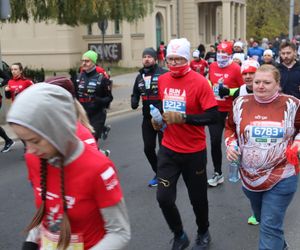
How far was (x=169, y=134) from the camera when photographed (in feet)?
13.7

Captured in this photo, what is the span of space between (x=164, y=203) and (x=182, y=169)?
338 mm

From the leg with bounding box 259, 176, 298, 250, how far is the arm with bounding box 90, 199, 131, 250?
170 centimetres

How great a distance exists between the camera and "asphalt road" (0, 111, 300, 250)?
4.59 m

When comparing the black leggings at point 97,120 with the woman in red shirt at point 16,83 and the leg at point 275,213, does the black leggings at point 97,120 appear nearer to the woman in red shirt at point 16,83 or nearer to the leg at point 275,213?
the woman in red shirt at point 16,83

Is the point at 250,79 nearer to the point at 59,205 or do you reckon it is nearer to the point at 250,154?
the point at 250,154

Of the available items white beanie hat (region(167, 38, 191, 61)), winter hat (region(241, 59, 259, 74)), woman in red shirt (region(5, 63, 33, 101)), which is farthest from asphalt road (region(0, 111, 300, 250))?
white beanie hat (region(167, 38, 191, 61))

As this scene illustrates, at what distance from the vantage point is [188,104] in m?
4.09

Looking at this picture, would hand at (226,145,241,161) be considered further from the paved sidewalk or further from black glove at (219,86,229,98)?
the paved sidewalk

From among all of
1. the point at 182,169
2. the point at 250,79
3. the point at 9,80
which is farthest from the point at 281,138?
the point at 9,80

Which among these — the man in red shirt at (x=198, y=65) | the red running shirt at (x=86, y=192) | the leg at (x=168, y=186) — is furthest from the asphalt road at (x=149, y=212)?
the man in red shirt at (x=198, y=65)

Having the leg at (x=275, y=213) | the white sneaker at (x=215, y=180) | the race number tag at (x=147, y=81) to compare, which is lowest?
the white sneaker at (x=215, y=180)

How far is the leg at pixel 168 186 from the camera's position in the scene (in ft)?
13.2

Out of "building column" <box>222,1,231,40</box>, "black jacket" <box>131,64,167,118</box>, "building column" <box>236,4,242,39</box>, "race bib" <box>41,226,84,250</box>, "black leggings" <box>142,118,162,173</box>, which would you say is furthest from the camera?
"building column" <box>236,4,242,39</box>

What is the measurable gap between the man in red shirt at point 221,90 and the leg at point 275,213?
2506 mm
